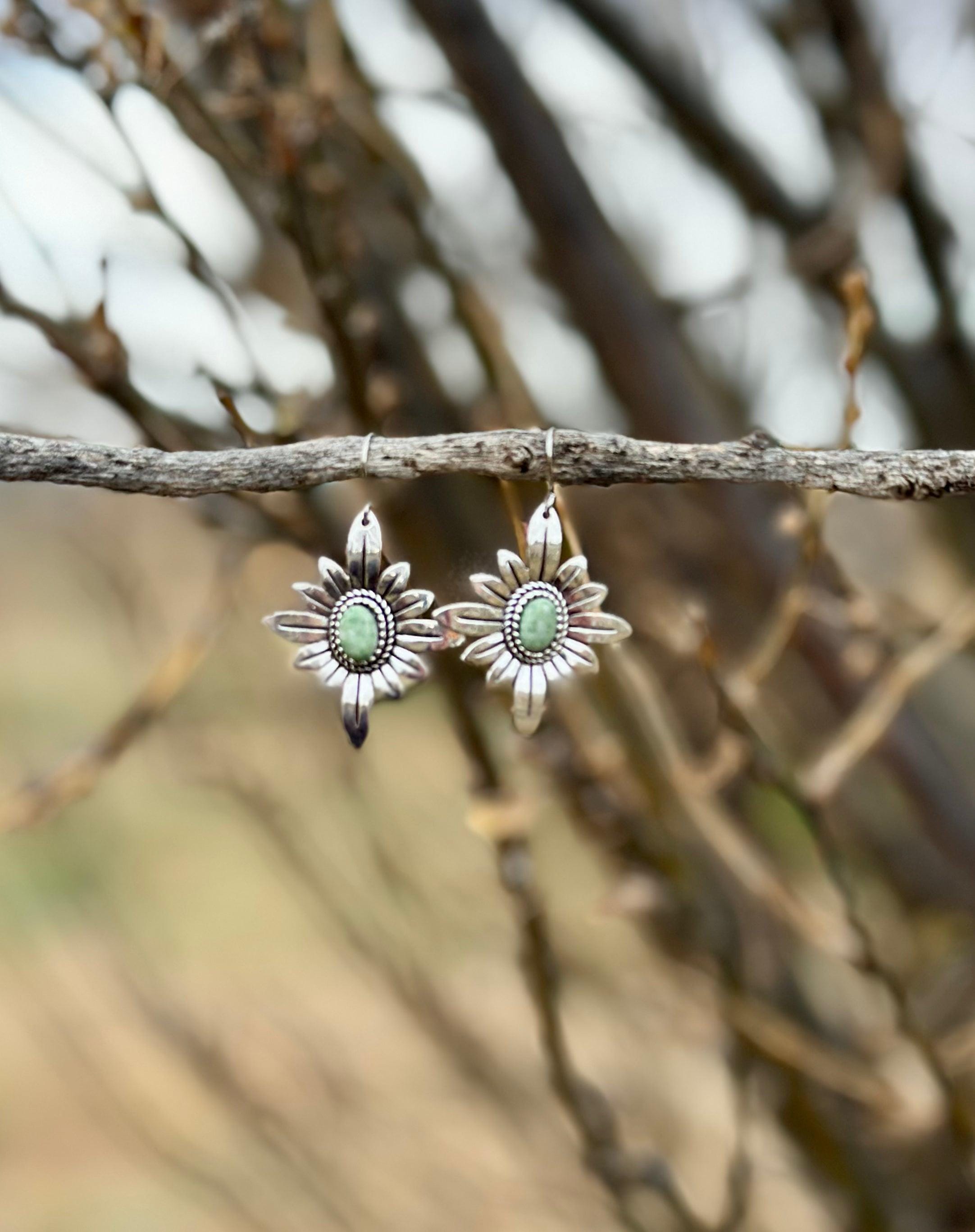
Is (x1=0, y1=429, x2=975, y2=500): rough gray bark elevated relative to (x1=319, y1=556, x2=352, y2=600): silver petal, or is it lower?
elevated

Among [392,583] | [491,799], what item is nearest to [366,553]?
[392,583]

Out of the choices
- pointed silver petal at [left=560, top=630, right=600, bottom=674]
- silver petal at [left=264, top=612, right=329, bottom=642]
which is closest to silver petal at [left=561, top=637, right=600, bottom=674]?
pointed silver petal at [left=560, top=630, right=600, bottom=674]

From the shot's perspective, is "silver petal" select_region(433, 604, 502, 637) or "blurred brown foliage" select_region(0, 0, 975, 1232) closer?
"silver petal" select_region(433, 604, 502, 637)

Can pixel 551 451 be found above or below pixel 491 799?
above

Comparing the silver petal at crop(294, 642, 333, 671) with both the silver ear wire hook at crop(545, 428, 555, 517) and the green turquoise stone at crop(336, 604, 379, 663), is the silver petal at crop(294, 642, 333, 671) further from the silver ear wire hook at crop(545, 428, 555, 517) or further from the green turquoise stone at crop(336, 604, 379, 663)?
the silver ear wire hook at crop(545, 428, 555, 517)

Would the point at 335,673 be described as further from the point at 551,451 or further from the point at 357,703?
the point at 551,451

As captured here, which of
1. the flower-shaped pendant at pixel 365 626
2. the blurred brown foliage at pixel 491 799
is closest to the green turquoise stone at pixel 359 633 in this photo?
the flower-shaped pendant at pixel 365 626

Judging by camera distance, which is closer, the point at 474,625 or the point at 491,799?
the point at 474,625
